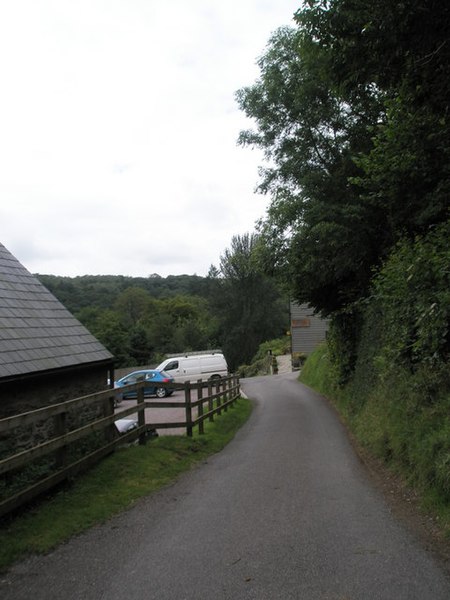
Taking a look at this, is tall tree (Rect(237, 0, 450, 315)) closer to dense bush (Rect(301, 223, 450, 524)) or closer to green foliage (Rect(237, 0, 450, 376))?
green foliage (Rect(237, 0, 450, 376))

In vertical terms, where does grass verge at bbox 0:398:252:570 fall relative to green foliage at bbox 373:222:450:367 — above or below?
below

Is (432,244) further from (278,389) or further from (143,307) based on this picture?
(143,307)

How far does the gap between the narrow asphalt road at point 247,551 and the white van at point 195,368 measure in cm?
2305

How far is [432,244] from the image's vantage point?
817 centimetres

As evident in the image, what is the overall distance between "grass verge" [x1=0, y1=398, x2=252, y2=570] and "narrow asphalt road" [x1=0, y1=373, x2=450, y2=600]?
0.63 ft

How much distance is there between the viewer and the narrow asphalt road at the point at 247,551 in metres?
3.78

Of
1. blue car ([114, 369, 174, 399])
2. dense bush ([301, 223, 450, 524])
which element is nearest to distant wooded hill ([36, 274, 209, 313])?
blue car ([114, 369, 174, 399])

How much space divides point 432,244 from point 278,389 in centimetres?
2001

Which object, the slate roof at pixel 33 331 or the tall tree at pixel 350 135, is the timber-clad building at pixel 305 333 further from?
the slate roof at pixel 33 331

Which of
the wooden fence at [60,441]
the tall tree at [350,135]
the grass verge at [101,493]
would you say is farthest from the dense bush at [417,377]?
the wooden fence at [60,441]

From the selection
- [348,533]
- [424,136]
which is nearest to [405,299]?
[424,136]

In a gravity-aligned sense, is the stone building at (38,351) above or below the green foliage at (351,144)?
below

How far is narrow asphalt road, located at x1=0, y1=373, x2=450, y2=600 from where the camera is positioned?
3.78 meters

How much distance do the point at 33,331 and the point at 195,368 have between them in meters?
22.2
